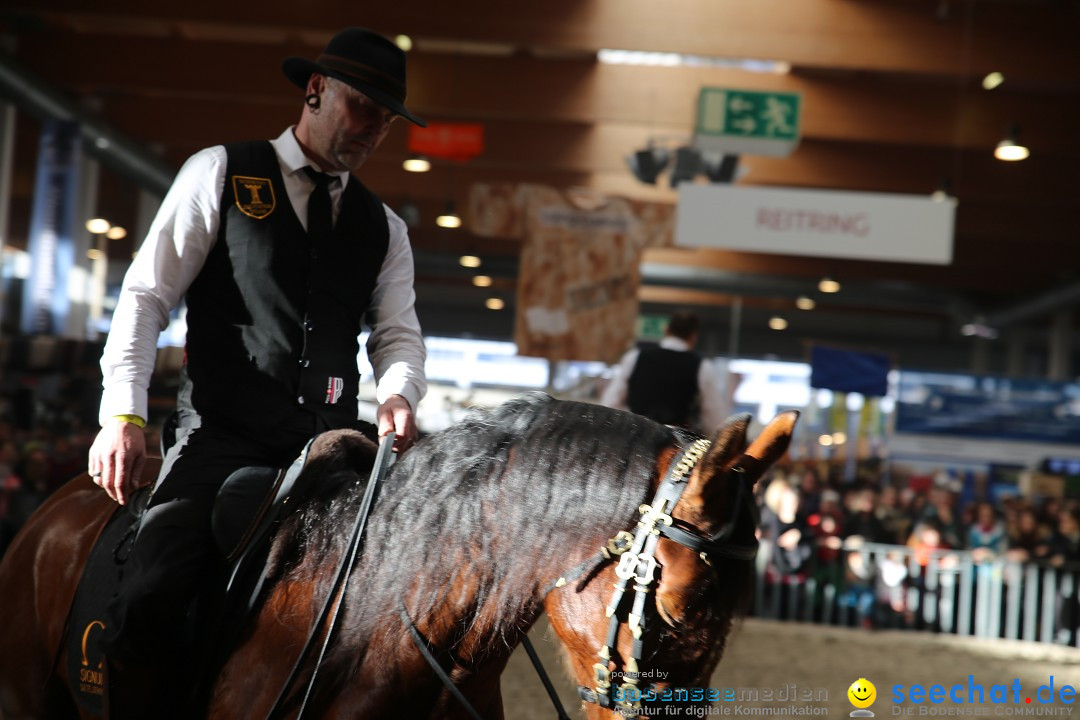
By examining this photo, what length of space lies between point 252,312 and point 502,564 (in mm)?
682

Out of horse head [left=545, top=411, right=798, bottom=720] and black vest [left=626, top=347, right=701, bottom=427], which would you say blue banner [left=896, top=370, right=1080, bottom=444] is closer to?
black vest [left=626, top=347, right=701, bottom=427]

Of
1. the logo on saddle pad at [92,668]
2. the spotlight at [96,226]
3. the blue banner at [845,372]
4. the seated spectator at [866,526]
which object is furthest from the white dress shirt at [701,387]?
the spotlight at [96,226]

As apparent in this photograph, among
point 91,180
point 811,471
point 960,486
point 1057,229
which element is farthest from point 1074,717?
point 91,180

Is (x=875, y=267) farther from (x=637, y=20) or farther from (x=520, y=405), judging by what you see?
(x=520, y=405)

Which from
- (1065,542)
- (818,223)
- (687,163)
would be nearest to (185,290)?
(818,223)

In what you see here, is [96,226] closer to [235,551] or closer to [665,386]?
[665,386]

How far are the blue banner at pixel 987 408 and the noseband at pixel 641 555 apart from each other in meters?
15.2

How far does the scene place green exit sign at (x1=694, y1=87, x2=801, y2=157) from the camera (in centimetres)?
852

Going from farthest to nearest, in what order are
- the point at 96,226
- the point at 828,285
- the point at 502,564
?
the point at 828,285 → the point at 96,226 → the point at 502,564

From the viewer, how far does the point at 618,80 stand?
10.4 metres

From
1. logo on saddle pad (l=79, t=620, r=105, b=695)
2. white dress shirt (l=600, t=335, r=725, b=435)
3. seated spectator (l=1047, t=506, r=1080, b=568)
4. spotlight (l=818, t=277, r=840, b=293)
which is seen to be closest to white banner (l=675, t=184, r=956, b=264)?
white dress shirt (l=600, t=335, r=725, b=435)

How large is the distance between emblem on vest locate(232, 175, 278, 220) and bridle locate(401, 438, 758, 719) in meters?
0.89

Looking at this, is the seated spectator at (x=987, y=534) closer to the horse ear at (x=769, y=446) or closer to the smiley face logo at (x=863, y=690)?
the smiley face logo at (x=863, y=690)

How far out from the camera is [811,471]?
12828 mm
